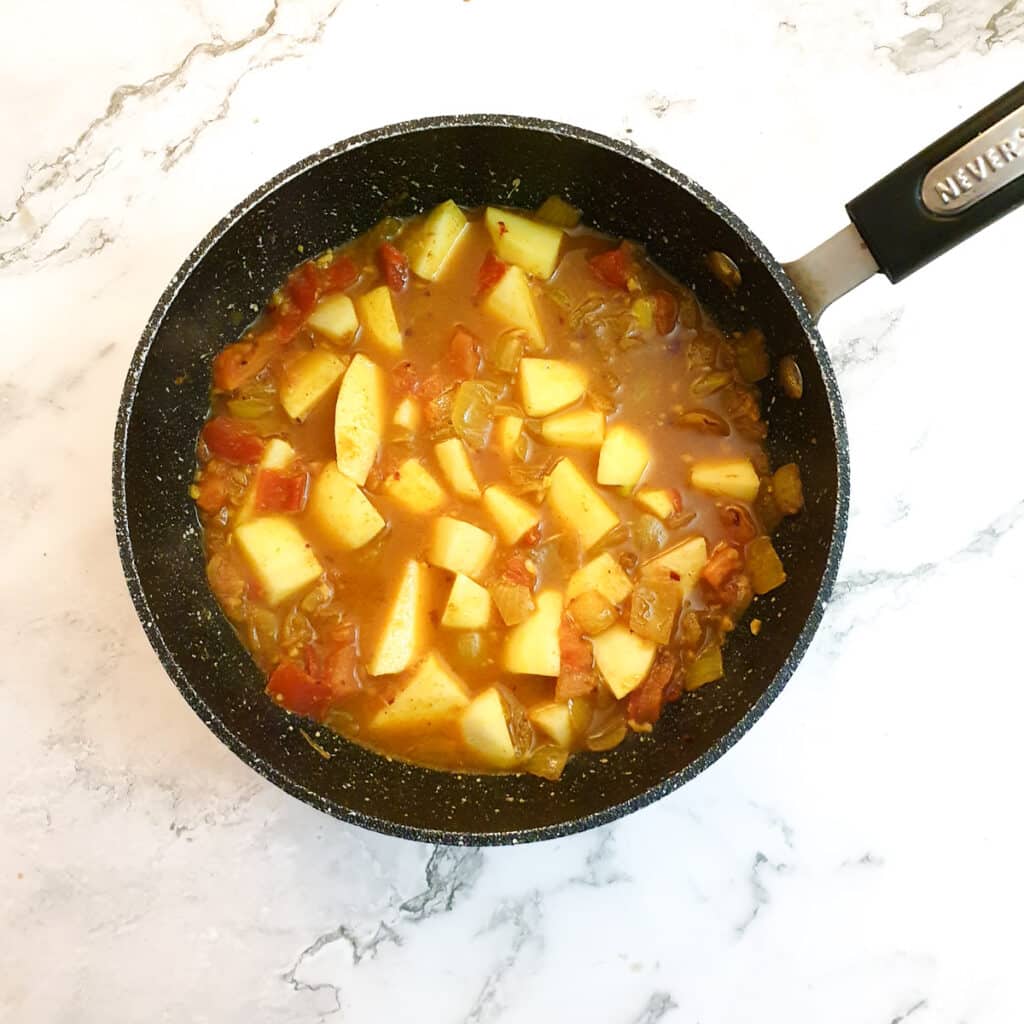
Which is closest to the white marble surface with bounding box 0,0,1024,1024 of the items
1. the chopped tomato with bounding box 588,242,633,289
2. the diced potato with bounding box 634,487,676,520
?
the chopped tomato with bounding box 588,242,633,289

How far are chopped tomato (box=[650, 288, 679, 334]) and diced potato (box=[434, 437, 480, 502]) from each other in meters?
0.61

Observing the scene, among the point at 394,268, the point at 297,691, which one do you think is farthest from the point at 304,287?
the point at 297,691

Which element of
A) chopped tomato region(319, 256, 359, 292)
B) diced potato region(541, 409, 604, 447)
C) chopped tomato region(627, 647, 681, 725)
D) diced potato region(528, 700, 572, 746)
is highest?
chopped tomato region(319, 256, 359, 292)

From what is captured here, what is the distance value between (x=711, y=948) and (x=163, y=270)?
2.29 meters

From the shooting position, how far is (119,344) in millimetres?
2785

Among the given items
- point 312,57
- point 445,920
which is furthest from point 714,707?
point 312,57

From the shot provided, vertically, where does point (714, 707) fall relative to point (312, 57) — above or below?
below

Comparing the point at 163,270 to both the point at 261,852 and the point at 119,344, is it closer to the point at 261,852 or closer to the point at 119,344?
the point at 119,344

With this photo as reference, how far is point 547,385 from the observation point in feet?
8.67

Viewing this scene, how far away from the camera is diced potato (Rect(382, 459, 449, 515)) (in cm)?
263

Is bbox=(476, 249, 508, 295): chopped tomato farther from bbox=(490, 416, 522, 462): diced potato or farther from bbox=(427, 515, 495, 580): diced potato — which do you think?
bbox=(427, 515, 495, 580): diced potato

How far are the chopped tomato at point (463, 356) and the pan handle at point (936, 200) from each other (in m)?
0.86

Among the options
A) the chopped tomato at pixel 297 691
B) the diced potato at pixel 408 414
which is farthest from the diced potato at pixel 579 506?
the chopped tomato at pixel 297 691

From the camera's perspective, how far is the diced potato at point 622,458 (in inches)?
103
